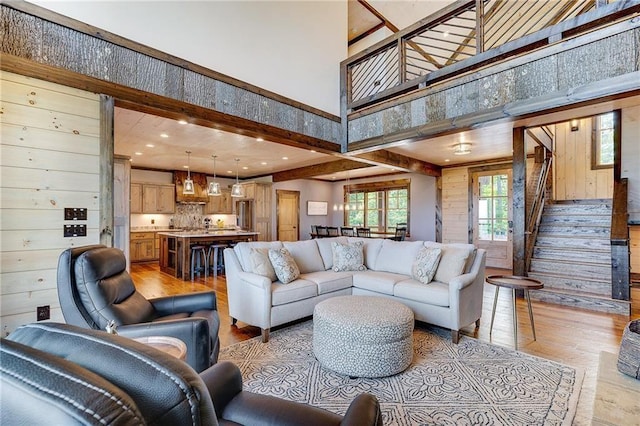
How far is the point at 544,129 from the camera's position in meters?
6.20

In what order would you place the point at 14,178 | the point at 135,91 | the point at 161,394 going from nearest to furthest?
the point at 161,394, the point at 14,178, the point at 135,91

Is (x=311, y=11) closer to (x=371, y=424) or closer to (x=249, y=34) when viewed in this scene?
(x=249, y=34)

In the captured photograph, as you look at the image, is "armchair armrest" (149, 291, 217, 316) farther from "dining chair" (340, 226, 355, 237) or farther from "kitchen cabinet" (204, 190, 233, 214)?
"kitchen cabinet" (204, 190, 233, 214)

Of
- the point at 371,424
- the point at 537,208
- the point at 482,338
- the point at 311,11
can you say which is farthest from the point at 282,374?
the point at 537,208

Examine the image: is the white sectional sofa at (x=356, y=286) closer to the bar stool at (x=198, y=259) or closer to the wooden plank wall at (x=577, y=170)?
the bar stool at (x=198, y=259)

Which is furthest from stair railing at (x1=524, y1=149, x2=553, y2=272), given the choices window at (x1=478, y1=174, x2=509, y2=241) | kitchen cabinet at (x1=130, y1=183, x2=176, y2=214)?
kitchen cabinet at (x1=130, y1=183, x2=176, y2=214)

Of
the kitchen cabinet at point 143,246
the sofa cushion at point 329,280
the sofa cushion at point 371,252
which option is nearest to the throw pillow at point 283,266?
the sofa cushion at point 329,280

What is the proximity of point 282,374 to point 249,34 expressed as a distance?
4281mm

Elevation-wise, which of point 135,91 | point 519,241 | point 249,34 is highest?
point 249,34

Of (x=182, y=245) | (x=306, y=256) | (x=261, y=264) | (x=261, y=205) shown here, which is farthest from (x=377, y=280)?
(x=261, y=205)

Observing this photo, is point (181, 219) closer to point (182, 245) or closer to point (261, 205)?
point (261, 205)

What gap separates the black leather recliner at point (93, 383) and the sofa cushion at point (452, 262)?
337 centimetres

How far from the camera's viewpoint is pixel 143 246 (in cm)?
834

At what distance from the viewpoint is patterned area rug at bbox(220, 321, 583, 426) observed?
1974 mm
